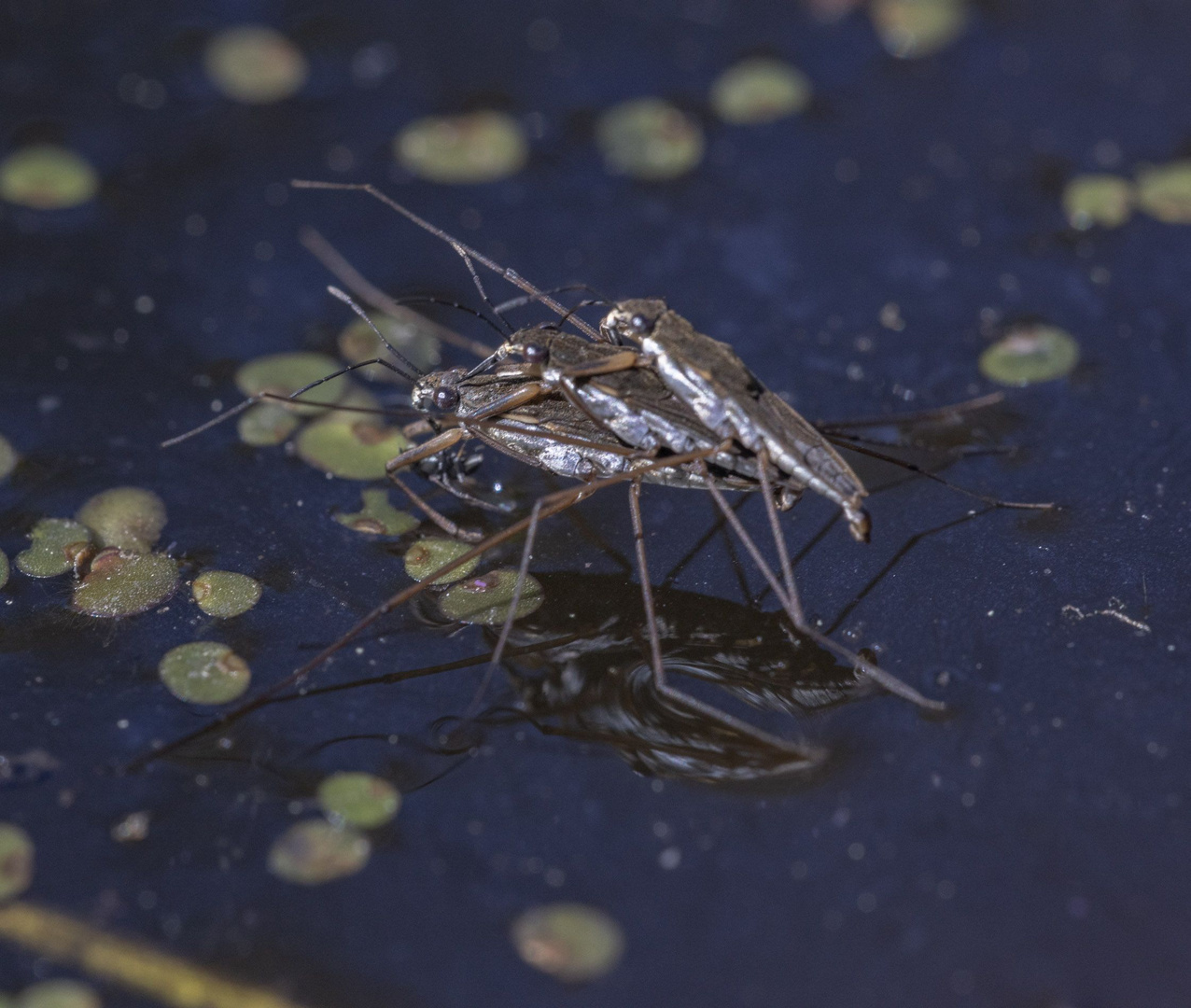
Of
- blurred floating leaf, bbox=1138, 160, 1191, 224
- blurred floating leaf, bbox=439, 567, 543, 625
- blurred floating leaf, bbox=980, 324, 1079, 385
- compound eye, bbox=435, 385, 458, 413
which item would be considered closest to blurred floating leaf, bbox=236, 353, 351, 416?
compound eye, bbox=435, 385, 458, 413

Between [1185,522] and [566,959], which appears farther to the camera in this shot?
[1185,522]

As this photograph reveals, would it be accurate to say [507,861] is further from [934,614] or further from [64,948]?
[934,614]

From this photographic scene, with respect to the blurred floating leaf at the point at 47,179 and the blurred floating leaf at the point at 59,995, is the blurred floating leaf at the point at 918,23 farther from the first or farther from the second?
the blurred floating leaf at the point at 59,995

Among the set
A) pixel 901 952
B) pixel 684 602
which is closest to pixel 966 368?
pixel 684 602

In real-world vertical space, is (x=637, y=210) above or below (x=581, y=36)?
below

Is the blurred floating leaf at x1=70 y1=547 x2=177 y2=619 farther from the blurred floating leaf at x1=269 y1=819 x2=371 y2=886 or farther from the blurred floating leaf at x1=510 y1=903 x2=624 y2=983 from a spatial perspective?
the blurred floating leaf at x1=510 y1=903 x2=624 y2=983
